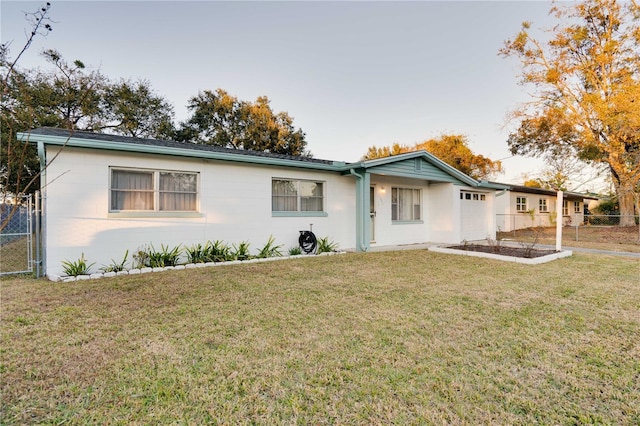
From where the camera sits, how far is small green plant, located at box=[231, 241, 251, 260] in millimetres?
8000

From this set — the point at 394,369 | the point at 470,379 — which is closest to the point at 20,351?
the point at 394,369

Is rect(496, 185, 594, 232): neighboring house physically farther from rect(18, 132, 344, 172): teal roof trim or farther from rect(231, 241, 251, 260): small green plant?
rect(231, 241, 251, 260): small green plant

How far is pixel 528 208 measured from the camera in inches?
866

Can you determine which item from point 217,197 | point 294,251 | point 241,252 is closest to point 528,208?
point 294,251

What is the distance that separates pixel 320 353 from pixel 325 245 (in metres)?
6.68

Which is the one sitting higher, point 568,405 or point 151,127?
point 151,127

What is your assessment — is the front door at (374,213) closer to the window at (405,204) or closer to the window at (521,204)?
the window at (405,204)

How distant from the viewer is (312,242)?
30.2ft

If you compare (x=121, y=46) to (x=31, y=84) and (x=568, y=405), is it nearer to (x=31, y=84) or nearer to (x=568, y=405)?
(x=31, y=84)

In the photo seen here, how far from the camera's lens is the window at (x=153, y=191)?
6859mm

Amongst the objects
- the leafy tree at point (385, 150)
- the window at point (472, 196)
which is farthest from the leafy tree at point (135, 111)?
the leafy tree at point (385, 150)

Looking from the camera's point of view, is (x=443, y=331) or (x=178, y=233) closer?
(x=443, y=331)

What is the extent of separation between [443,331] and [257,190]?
641 cm

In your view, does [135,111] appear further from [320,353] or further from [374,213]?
[320,353]
